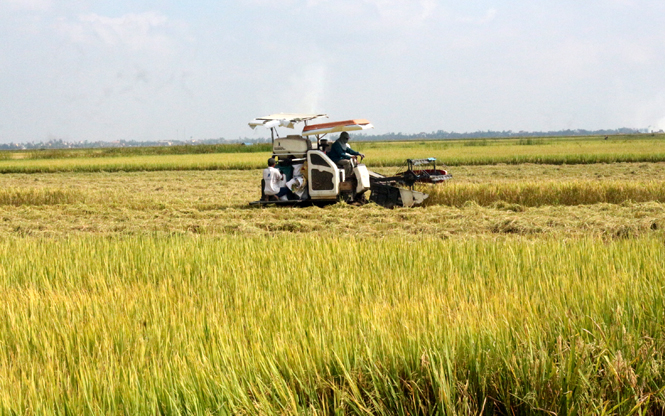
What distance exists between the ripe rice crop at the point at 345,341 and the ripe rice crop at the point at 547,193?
7613 mm

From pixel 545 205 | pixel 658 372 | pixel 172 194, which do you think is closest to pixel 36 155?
pixel 172 194

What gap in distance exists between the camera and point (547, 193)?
12.7 m

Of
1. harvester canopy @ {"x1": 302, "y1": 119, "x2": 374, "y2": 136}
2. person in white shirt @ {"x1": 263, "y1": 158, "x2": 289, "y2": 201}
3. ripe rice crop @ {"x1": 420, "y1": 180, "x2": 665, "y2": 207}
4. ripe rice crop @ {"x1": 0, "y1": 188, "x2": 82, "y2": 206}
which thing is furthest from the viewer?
ripe rice crop @ {"x1": 0, "y1": 188, "x2": 82, "y2": 206}

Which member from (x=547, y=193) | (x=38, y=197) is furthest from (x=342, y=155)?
(x=38, y=197)

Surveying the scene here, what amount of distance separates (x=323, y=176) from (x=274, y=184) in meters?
1.20

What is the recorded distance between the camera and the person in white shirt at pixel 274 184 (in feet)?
39.1

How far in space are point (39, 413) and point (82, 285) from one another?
9.56 feet

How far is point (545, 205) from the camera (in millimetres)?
12172

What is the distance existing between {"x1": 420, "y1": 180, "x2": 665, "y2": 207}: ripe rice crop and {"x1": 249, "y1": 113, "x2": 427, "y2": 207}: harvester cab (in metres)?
1.22

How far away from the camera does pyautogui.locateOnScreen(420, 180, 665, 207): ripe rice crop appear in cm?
1255

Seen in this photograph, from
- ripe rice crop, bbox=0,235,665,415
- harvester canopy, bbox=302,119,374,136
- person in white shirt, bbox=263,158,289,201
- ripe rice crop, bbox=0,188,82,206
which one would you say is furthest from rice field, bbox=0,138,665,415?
ripe rice crop, bbox=0,188,82,206

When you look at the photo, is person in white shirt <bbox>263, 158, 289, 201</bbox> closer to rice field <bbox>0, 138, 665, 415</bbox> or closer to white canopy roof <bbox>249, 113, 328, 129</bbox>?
white canopy roof <bbox>249, 113, 328, 129</bbox>

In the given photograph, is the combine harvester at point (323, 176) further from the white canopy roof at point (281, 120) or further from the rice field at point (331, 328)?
the rice field at point (331, 328)

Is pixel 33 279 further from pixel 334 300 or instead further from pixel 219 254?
pixel 334 300
